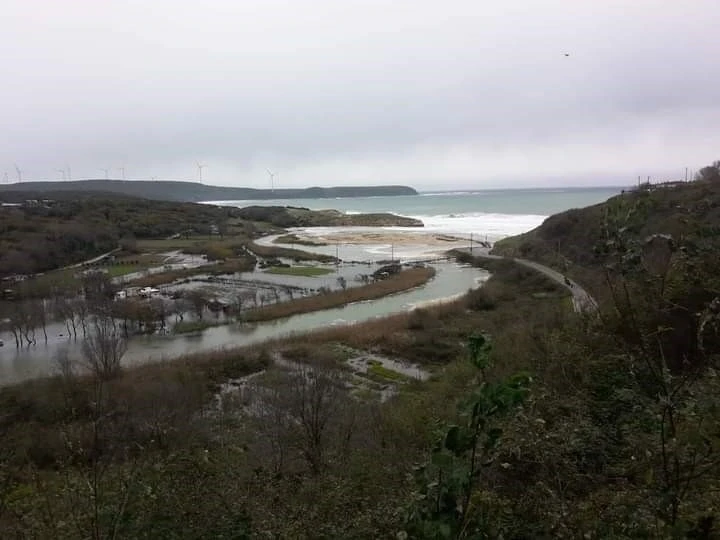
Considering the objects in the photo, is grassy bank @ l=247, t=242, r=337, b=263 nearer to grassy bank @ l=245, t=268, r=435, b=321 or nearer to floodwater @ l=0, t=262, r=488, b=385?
grassy bank @ l=245, t=268, r=435, b=321

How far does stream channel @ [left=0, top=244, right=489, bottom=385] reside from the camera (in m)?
22.4

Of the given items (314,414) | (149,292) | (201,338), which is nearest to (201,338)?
(201,338)

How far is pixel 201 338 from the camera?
26.8 meters

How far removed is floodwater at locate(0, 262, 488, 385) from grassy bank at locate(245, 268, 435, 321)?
0.73 meters

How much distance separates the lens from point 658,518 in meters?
2.61

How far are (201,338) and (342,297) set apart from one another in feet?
37.3

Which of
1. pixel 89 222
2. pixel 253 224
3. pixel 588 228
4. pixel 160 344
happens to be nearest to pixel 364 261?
pixel 588 228

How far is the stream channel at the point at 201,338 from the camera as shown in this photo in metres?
22.4

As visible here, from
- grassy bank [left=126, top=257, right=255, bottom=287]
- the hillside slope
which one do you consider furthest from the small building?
the hillside slope

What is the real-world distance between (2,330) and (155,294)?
10447mm

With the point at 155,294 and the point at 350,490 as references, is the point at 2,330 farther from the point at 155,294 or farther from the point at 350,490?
the point at 350,490

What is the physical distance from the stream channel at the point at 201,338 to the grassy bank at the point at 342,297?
2.19ft

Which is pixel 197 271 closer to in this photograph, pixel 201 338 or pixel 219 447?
pixel 201 338

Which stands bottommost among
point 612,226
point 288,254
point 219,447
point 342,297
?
point 342,297
